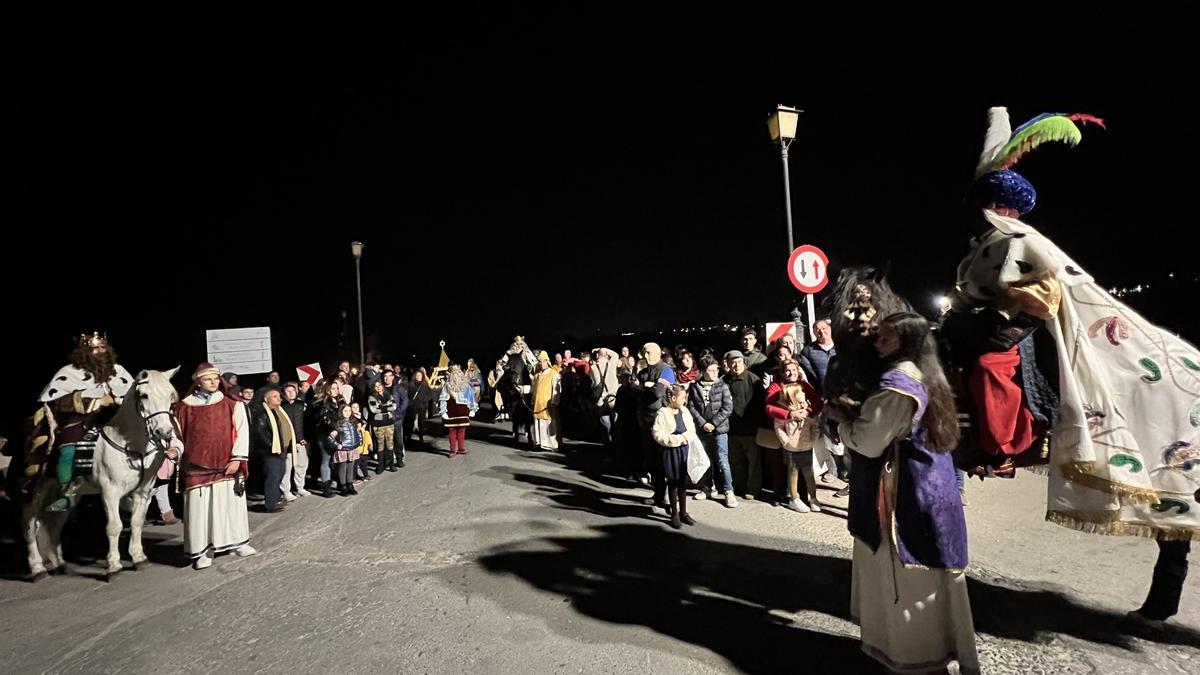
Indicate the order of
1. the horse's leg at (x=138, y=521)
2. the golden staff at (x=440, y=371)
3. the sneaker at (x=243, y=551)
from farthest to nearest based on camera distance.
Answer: the golden staff at (x=440, y=371), the sneaker at (x=243, y=551), the horse's leg at (x=138, y=521)

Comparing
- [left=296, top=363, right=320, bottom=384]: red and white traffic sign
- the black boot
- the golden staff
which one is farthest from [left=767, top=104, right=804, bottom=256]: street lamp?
the golden staff

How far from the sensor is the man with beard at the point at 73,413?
559cm

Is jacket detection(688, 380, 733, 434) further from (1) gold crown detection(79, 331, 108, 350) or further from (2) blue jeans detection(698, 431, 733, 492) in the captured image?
(1) gold crown detection(79, 331, 108, 350)

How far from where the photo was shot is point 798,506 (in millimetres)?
6617

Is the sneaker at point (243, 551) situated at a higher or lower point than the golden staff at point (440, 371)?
lower

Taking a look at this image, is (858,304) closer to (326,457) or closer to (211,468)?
(211,468)

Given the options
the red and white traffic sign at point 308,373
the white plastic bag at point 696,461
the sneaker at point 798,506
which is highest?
the red and white traffic sign at point 308,373

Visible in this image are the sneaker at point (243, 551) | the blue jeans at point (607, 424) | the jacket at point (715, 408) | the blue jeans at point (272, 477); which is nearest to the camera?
the sneaker at point (243, 551)

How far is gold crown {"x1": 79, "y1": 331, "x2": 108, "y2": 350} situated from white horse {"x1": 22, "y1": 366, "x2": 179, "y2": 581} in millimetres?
913

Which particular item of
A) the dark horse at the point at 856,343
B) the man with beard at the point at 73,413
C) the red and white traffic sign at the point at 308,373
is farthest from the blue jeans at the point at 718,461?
the red and white traffic sign at the point at 308,373

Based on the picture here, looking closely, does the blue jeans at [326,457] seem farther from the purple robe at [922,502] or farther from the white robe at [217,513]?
the purple robe at [922,502]

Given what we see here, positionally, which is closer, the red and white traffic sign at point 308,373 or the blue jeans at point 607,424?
the blue jeans at point 607,424

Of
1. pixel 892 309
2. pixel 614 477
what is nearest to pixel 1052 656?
pixel 892 309

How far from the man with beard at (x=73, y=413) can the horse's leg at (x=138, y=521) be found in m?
0.52
